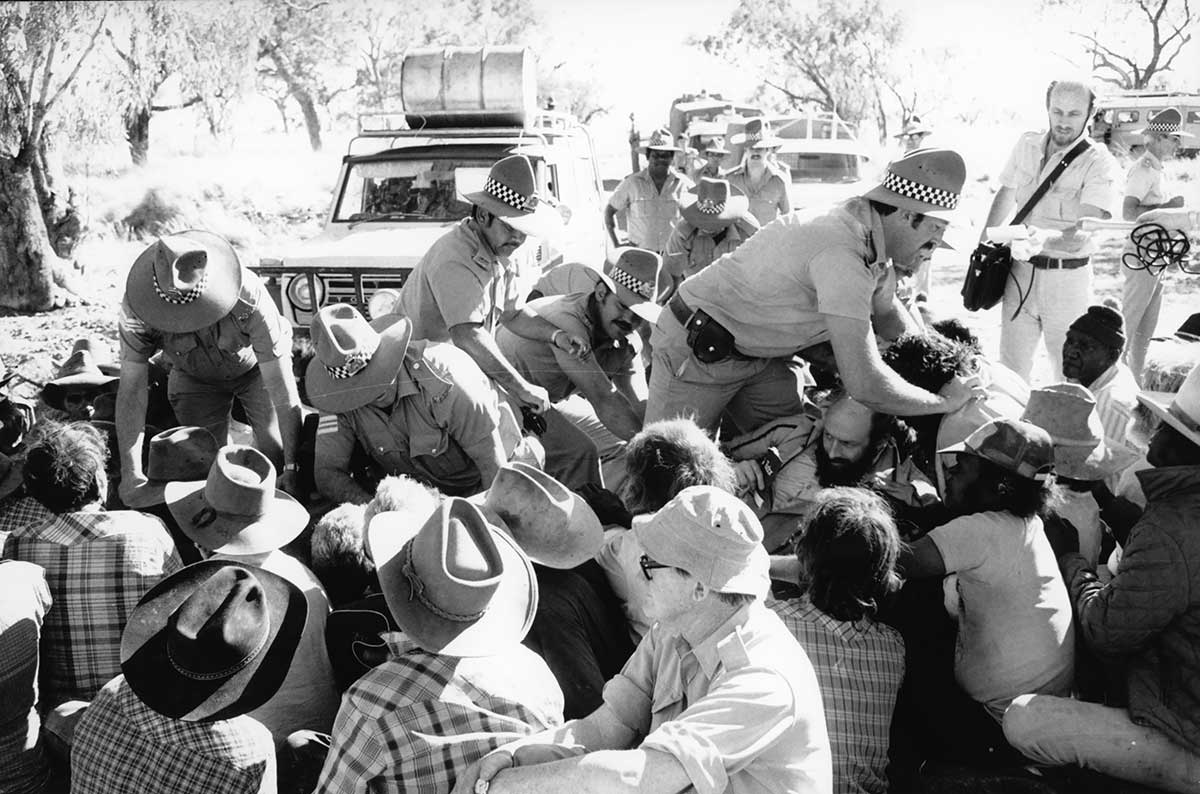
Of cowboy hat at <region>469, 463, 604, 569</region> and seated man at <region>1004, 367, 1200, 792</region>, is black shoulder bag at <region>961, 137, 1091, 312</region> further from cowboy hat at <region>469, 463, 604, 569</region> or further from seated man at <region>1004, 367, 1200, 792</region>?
cowboy hat at <region>469, 463, 604, 569</region>

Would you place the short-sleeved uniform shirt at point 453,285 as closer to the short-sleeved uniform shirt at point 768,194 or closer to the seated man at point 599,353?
the seated man at point 599,353

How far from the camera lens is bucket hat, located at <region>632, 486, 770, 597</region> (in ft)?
6.83

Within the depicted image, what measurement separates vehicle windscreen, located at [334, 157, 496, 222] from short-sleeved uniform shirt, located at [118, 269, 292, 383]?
3.01 meters

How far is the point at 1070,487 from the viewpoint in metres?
3.41

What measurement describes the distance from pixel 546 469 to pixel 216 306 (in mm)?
1617

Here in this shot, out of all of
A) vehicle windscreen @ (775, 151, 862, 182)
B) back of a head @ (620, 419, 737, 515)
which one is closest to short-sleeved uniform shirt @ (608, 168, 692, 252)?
back of a head @ (620, 419, 737, 515)

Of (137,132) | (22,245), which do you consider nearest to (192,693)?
(22,245)

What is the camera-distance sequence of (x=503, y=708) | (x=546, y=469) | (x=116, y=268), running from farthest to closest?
(x=116, y=268) < (x=546, y=469) < (x=503, y=708)

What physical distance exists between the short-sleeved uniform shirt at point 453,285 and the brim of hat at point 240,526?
162 cm

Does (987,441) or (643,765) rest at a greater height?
(987,441)

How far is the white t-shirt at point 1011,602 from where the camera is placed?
2846 millimetres

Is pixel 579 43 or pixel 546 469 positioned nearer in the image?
pixel 546 469

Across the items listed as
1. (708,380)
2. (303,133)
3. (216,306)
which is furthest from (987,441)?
(303,133)

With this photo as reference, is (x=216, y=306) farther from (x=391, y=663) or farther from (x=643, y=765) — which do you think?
(x=643, y=765)
